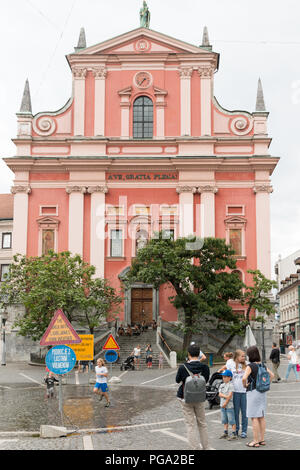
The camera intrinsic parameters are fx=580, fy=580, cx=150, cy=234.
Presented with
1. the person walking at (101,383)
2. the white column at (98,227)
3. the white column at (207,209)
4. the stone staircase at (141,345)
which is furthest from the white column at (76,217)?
the person walking at (101,383)

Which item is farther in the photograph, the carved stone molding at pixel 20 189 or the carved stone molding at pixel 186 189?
the carved stone molding at pixel 20 189

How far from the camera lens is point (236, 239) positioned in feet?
138

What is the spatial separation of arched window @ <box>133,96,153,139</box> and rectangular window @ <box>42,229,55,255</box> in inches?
381

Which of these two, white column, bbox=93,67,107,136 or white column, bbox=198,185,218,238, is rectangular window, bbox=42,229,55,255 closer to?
white column, bbox=93,67,107,136

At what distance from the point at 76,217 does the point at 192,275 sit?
11241mm

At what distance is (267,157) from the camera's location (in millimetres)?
42031

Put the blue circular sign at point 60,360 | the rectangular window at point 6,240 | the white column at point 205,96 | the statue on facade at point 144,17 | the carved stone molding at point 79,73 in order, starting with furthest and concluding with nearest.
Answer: the rectangular window at point 6,240 → the statue on facade at point 144,17 → the carved stone molding at point 79,73 → the white column at point 205,96 → the blue circular sign at point 60,360

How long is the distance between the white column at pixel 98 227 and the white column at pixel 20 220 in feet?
16.0

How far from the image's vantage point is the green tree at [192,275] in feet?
111

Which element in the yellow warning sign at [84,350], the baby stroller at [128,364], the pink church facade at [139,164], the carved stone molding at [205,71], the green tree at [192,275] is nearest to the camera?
the yellow warning sign at [84,350]

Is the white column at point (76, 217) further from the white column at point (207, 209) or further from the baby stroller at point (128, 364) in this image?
the baby stroller at point (128, 364)

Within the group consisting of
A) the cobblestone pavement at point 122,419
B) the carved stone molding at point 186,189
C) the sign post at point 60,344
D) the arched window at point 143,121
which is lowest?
the cobblestone pavement at point 122,419
